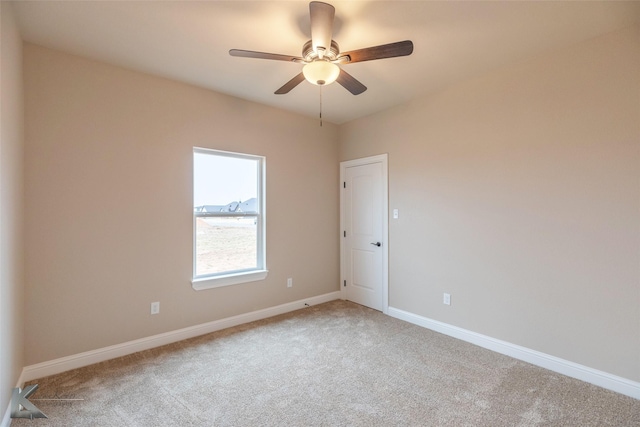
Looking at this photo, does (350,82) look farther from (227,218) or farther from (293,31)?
(227,218)

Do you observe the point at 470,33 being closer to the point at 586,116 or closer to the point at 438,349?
the point at 586,116

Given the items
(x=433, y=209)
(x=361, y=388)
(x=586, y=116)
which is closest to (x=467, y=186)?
(x=433, y=209)

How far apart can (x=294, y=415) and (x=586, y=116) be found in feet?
10.3

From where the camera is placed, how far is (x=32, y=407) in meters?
1.95

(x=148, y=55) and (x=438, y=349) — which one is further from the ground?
(x=148, y=55)

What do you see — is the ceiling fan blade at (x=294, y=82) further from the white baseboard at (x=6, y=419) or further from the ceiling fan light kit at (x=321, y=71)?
the white baseboard at (x=6, y=419)

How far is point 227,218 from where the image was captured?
3.55 metres

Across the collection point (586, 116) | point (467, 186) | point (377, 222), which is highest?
point (586, 116)

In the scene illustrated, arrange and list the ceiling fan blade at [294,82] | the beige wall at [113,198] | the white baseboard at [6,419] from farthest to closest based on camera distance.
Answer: the beige wall at [113,198] → the ceiling fan blade at [294,82] → the white baseboard at [6,419]

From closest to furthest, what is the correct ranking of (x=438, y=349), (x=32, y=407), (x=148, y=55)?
(x=32, y=407), (x=148, y=55), (x=438, y=349)

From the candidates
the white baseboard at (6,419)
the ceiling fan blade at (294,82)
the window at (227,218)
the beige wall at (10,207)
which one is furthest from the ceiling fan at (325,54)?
the white baseboard at (6,419)

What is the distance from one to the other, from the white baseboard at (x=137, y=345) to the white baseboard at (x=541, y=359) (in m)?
1.83

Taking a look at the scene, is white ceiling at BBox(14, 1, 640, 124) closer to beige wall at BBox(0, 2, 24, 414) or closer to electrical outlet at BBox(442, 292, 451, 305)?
beige wall at BBox(0, 2, 24, 414)

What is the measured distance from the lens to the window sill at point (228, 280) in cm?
327
